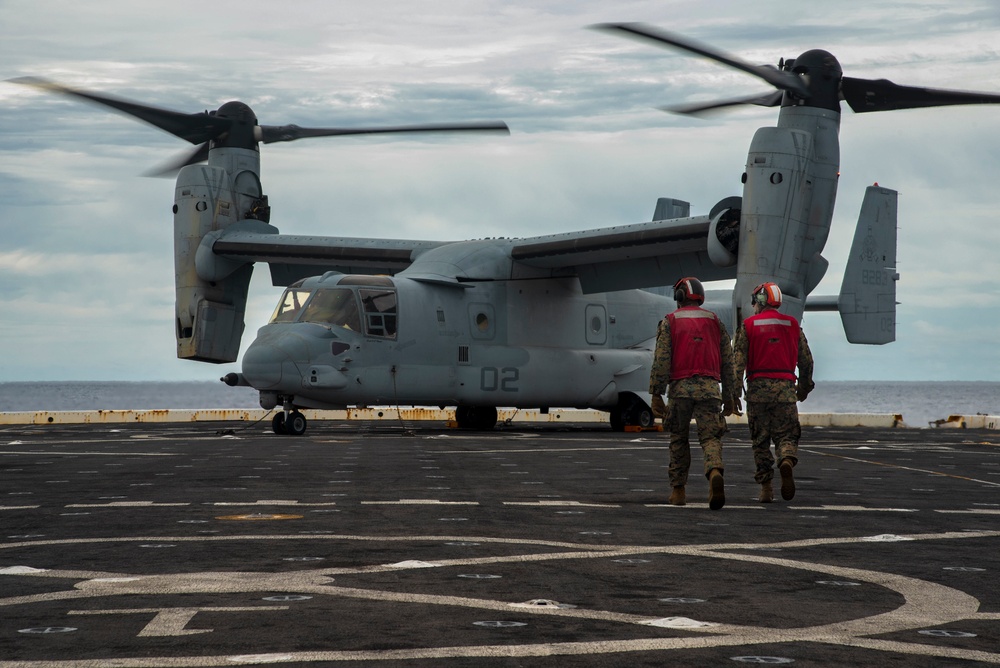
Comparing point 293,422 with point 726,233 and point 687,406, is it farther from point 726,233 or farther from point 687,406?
point 687,406

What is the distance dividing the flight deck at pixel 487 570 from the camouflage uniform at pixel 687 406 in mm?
479

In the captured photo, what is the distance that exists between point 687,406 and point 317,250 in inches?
753

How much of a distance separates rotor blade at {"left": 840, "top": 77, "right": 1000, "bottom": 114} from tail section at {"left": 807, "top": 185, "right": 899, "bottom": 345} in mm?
3663

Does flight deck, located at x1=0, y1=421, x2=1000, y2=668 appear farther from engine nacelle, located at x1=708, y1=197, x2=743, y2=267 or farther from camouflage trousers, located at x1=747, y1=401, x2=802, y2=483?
engine nacelle, located at x1=708, y1=197, x2=743, y2=267

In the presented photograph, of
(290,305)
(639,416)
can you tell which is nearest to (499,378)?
(639,416)

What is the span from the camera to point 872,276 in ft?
86.3

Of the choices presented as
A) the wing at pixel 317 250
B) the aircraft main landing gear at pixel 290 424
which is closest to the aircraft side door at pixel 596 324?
the wing at pixel 317 250

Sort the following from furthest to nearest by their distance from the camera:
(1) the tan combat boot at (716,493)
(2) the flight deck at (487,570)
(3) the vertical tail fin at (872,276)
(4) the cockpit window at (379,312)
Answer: (3) the vertical tail fin at (872,276) → (4) the cockpit window at (379,312) → (1) the tan combat boot at (716,493) → (2) the flight deck at (487,570)

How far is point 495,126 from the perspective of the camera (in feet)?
92.5

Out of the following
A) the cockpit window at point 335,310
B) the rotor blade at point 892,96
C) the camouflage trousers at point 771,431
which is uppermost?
the rotor blade at point 892,96

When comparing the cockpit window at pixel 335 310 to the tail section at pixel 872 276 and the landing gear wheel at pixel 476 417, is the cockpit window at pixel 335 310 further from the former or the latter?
the tail section at pixel 872 276

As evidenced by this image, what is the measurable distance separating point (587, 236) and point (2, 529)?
18.4 meters

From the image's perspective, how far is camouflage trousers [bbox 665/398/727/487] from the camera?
1068 cm

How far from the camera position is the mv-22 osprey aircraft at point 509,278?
22047 millimetres
